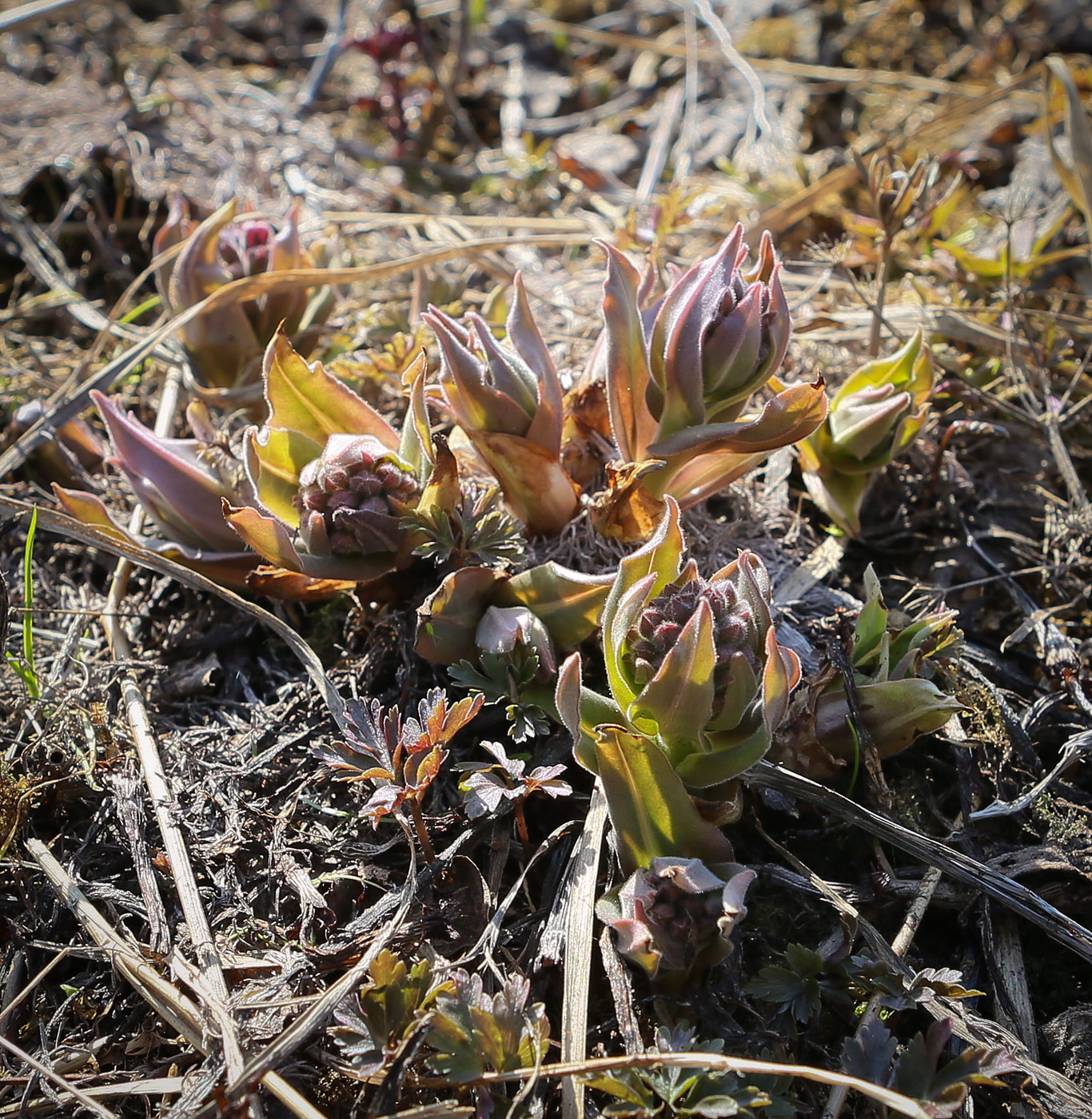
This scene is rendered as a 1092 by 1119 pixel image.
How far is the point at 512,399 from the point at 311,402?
0.45 metres

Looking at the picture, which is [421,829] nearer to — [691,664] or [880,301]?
[691,664]

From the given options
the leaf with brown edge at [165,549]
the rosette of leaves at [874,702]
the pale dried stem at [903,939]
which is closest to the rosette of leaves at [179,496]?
the leaf with brown edge at [165,549]

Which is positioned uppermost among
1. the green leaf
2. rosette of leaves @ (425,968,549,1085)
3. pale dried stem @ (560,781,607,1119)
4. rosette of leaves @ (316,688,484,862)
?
the green leaf

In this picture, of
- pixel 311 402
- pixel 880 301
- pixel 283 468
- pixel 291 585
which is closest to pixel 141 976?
pixel 291 585

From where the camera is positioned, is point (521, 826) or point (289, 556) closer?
point (521, 826)

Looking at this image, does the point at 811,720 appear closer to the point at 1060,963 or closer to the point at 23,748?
the point at 1060,963

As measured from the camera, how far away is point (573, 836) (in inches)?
66.2

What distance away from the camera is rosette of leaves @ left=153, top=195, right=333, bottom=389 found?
231 centimetres

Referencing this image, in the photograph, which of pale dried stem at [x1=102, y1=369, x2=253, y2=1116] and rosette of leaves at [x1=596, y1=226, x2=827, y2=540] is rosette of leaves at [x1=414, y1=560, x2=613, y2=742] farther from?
pale dried stem at [x1=102, y1=369, x2=253, y2=1116]

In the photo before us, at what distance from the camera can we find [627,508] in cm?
189

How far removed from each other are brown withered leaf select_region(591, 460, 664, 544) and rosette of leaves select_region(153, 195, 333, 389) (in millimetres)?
1061

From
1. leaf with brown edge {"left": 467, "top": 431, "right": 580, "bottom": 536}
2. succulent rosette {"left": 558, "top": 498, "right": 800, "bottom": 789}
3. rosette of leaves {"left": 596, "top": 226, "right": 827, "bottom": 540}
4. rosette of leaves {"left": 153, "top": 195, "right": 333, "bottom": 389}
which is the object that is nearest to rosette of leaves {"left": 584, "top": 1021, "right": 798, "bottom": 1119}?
succulent rosette {"left": 558, "top": 498, "right": 800, "bottom": 789}

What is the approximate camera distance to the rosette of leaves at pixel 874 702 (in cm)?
166

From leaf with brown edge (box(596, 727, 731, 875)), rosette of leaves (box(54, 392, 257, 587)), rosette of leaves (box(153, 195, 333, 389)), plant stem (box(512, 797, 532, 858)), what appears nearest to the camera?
leaf with brown edge (box(596, 727, 731, 875))
